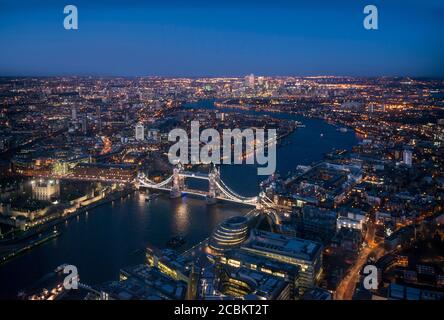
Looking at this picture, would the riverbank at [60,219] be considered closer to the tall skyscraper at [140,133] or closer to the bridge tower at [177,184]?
the bridge tower at [177,184]

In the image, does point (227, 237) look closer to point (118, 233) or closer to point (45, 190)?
point (118, 233)

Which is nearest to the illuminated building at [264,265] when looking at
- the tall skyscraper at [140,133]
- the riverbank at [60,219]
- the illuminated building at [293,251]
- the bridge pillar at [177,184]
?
the illuminated building at [293,251]

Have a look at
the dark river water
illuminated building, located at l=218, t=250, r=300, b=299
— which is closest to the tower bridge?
the dark river water

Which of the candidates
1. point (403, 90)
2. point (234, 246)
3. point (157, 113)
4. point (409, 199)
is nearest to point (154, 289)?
point (234, 246)

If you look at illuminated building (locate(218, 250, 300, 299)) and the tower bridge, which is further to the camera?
the tower bridge

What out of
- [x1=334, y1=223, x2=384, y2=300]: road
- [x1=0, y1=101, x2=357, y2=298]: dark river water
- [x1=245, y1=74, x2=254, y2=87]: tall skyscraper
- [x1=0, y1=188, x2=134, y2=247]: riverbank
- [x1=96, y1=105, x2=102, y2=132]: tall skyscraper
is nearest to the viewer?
[x1=334, y1=223, x2=384, y2=300]: road

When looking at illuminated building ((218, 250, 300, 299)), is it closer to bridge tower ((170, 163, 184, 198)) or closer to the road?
the road
